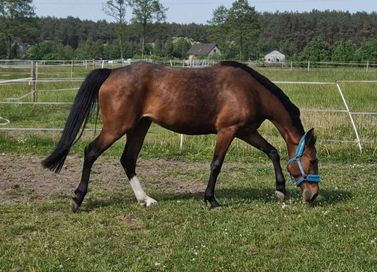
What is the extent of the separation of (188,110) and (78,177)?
8.57ft

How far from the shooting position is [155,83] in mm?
6242

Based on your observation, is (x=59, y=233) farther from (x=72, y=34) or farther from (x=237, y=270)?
(x=72, y=34)

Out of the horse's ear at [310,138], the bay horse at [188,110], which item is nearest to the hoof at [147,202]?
the bay horse at [188,110]

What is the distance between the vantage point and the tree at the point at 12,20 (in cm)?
6003

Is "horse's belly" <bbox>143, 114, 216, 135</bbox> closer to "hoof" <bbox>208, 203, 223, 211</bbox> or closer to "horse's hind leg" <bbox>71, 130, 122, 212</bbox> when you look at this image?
"horse's hind leg" <bbox>71, 130, 122, 212</bbox>

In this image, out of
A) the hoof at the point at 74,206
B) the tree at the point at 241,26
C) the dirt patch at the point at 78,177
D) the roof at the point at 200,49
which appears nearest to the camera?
the hoof at the point at 74,206

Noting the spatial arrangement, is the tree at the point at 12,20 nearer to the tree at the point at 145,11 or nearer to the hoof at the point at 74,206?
the tree at the point at 145,11

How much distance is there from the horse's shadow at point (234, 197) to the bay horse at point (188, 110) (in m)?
0.31

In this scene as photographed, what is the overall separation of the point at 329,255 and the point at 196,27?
14304cm

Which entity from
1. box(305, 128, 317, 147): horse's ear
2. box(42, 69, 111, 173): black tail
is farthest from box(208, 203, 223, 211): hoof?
box(42, 69, 111, 173): black tail

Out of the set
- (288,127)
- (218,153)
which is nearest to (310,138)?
(288,127)

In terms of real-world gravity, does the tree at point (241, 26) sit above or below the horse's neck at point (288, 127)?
above

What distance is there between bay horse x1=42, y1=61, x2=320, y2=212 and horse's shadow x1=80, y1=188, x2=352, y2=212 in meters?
0.31

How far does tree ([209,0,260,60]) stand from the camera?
65312 mm
